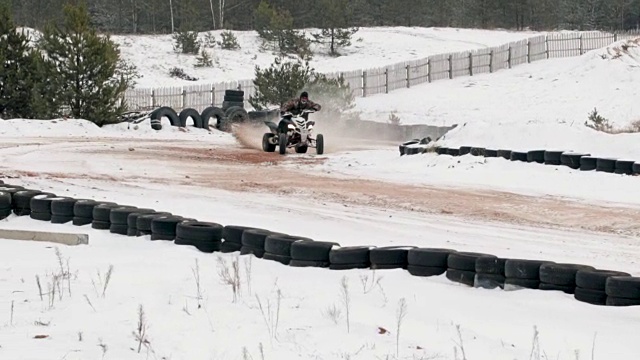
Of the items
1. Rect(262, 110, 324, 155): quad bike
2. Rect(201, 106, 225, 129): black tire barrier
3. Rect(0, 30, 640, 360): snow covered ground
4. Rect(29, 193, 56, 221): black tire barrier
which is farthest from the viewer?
Rect(201, 106, 225, 129): black tire barrier

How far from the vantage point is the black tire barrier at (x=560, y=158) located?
17.2 meters

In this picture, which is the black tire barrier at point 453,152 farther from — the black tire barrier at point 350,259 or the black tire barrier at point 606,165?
the black tire barrier at point 350,259

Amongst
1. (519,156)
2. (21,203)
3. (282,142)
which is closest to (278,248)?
(21,203)

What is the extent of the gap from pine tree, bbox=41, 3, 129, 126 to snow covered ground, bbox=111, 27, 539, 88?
24.9m

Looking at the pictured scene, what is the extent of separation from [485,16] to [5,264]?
7602 centimetres

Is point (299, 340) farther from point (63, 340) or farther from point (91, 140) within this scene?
point (91, 140)

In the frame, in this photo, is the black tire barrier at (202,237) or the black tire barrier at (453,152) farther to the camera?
the black tire barrier at (453,152)

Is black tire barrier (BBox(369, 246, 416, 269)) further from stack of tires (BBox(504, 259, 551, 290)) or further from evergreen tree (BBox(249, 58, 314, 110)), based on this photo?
evergreen tree (BBox(249, 58, 314, 110))

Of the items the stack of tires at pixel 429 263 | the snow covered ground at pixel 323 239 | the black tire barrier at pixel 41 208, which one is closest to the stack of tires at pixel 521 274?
the snow covered ground at pixel 323 239

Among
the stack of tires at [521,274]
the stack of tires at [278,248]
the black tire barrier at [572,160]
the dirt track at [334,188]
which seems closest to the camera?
the stack of tires at [521,274]

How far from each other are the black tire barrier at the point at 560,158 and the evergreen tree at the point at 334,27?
1868 inches

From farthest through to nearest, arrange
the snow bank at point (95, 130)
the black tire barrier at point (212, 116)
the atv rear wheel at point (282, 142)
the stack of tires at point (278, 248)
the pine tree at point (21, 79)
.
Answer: the black tire barrier at point (212, 116) < the pine tree at point (21, 79) < the snow bank at point (95, 130) < the atv rear wheel at point (282, 142) < the stack of tires at point (278, 248)

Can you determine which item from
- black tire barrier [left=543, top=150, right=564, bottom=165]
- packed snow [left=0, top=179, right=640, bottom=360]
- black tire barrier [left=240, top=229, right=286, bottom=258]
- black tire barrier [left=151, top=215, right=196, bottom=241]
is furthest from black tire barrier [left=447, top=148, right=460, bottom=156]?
black tire barrier [left=240, top=229, right=286, bottom=258]

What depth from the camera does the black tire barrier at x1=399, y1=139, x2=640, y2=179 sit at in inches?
678
